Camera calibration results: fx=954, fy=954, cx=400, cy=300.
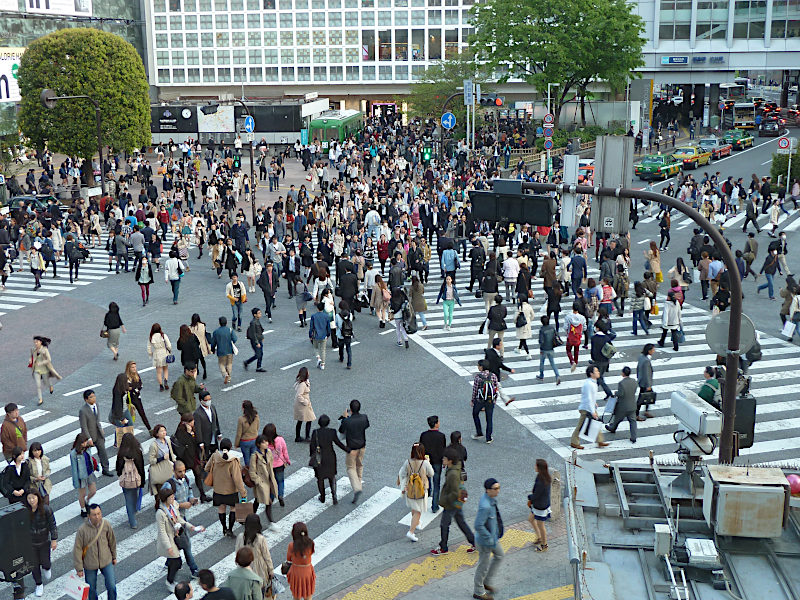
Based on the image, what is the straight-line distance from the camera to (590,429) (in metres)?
16.6

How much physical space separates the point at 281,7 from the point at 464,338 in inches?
2984

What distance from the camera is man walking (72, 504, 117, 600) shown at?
1141 cm

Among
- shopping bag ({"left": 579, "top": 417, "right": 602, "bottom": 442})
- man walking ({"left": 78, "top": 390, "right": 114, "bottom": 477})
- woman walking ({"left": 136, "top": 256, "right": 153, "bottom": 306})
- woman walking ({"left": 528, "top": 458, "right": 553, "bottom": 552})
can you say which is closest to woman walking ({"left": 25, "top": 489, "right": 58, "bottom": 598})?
man walking ({"left": 78, "top": 390, "right": 114, "bottom": 477})

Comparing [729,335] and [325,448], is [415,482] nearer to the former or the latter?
[325,448]

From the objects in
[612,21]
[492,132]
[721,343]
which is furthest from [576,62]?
[721,343]

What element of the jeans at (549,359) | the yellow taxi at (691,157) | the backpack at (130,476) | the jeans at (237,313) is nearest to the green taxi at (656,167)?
the yellow taxi at (691,157)

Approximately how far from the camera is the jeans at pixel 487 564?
11727 millimetres

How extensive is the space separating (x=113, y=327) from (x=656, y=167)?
38.3 meters

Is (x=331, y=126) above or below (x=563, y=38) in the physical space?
below

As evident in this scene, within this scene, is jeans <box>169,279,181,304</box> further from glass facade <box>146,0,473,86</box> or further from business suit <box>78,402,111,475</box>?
glass facade <box>146,0,473,86</box>

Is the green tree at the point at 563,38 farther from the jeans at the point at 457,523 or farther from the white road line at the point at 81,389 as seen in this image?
the jeans at the point at 457,523

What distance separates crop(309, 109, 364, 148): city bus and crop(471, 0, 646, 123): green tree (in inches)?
421

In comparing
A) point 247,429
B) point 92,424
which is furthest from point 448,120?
point 92,424

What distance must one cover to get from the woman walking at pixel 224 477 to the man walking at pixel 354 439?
1731mm
